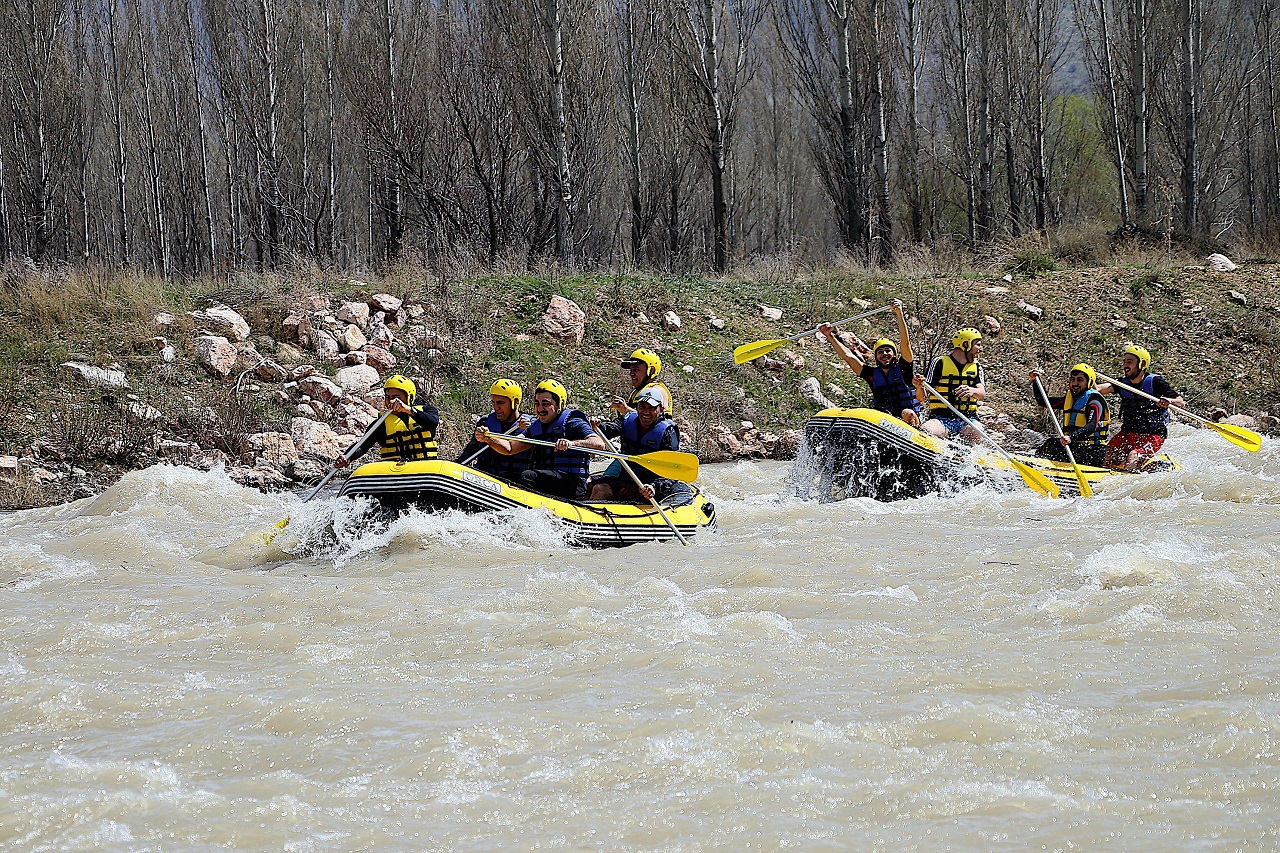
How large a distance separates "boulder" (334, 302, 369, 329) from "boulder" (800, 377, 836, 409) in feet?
19.6

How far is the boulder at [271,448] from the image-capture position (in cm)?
1199

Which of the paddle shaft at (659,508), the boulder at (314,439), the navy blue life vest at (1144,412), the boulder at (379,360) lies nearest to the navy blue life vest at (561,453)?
the paddle shaft at (659,508)

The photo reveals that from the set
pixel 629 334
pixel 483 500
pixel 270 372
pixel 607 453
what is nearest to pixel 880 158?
pixel 629 334

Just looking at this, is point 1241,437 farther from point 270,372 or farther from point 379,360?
point 270,372

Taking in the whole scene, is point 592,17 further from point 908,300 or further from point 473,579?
point 473,579

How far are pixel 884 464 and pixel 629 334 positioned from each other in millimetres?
6442

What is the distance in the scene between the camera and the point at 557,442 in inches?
324

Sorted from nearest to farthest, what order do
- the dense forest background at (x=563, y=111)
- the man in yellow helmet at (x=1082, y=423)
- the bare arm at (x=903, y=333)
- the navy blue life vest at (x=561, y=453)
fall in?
the navy blue life vest at (x=561, y=453) → the bare arm at (x=903, y=333) → the man in yellow helmet at (x=1082, y=423) → the dense forest background at (x=563, y=111)

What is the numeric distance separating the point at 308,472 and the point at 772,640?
8059 mm

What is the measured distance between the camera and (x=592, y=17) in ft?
59.8

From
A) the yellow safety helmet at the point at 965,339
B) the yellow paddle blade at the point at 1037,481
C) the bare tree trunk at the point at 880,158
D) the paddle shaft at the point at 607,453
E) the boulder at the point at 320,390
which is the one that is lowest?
the yellow paddle blade at the point at 1037,481

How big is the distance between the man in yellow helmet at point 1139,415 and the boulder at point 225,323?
1013 centimetres

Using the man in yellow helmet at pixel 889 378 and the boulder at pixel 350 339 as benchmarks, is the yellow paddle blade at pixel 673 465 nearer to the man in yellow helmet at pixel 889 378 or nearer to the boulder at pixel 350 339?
the man in yellow helmet at pixel 889 378

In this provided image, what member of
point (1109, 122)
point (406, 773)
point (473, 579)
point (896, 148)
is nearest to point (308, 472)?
point (473, 579)
